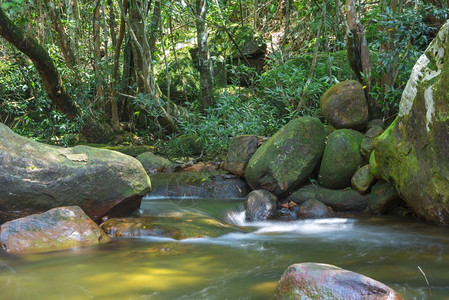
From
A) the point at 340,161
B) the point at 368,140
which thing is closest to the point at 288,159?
the point at 340,161

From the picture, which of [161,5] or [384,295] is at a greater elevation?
[161,5]

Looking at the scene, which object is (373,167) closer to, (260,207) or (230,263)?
(260,207)

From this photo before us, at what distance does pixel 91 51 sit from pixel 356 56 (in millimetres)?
7498

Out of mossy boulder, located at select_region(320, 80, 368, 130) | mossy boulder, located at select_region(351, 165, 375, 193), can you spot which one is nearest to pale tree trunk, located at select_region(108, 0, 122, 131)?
mossy boulder, located at select_region(320, 80, 368, 130)

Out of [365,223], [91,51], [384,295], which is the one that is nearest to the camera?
[384,295]

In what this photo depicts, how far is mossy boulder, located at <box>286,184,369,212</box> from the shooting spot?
655 cm

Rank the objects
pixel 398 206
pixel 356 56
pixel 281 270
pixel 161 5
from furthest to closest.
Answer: pixel 161 5, pixel 356 56, pixel 398 206, pixel 281 270

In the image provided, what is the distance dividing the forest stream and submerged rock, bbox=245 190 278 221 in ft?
1.50

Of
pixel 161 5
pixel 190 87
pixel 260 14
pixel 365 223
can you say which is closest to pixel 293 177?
pixel 365 223

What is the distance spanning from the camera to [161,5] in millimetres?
10469

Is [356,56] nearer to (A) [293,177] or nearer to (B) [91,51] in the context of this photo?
(A) [293,177]

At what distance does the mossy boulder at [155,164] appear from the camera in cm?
869

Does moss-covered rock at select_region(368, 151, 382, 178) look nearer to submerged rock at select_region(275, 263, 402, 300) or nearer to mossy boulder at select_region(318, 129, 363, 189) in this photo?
mossy boulder at select_region(318, 129, 363, 189)

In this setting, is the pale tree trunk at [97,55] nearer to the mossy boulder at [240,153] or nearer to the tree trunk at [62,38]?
the tree trunk at [62,38]
